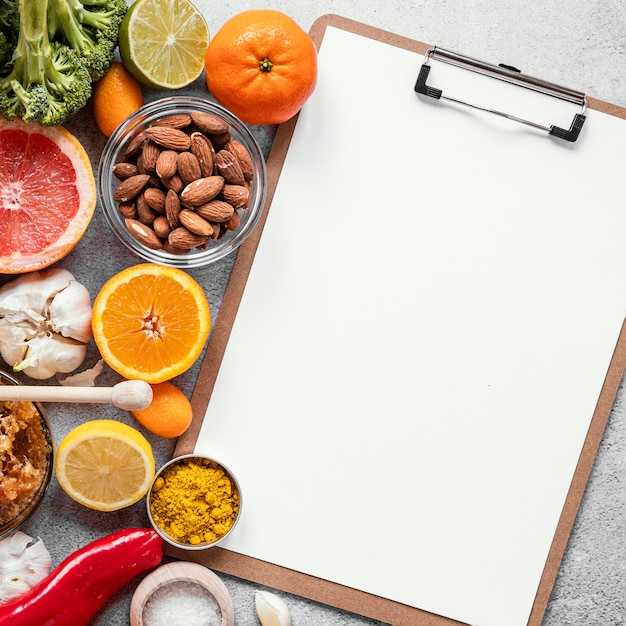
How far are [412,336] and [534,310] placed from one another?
0.18 metres

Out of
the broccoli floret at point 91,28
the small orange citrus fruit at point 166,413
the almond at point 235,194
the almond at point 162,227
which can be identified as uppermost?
the broccoli floret at point 91,28

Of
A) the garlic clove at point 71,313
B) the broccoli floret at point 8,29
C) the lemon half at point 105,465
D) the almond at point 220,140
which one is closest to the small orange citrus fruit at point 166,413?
the lemon half at point 105,465

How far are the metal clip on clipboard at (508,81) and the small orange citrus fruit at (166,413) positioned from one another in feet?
1.80

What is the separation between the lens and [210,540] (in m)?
1.04

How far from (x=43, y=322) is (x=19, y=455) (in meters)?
0.18

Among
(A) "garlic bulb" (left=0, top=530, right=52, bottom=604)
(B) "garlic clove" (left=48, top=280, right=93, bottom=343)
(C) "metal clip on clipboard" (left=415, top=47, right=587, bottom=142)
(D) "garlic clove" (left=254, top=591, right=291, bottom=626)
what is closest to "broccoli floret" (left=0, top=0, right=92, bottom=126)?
(B) "garlic clove" (left=48, top=280, right=93, bottom=343)

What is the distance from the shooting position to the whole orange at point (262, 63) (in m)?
0.97

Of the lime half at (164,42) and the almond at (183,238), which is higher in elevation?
the lime half at (164,42)

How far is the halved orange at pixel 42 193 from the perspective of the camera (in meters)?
1.00

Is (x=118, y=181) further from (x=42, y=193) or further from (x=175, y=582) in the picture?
(x=175, y=582)

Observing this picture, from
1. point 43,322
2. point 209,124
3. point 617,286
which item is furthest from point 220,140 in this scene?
point 617,286

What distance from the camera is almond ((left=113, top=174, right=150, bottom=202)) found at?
0.99 m

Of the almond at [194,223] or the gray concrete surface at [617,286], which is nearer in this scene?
the almond at [194,223]

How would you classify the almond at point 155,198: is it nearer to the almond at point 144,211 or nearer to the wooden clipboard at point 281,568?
the almond at point 144,211
